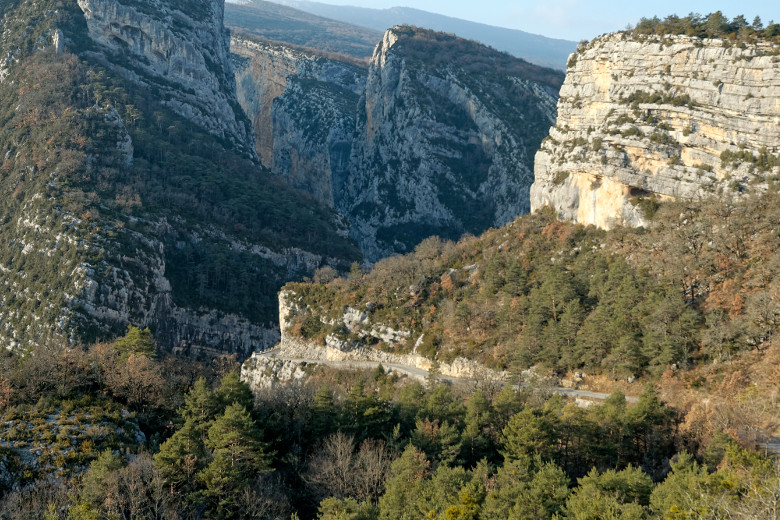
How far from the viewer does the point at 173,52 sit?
13588 centimetres

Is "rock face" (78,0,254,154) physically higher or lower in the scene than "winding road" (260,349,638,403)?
higher

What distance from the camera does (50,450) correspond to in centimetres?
3434

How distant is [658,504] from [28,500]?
28.2 m

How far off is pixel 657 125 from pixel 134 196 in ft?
235

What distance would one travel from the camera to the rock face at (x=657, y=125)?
181ft

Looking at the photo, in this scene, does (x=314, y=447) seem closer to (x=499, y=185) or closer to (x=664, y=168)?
(x=664, y=168)

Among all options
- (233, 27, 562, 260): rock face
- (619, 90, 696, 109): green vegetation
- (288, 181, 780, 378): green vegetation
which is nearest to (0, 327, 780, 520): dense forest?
(288, 181, 780, 378): green vegetation

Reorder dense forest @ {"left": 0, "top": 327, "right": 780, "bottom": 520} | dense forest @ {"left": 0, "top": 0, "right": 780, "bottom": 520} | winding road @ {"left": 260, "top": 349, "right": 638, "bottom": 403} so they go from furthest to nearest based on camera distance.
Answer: winding road @ {"left": 260, "top": 349, "right": 638, "bottom": 403}, dense forest @ {"left": 0, "top": 0, "right": 780, "bottom": 520}, dense forest @ {"left": 0, "top": 327, "right": 780, "bottom": 520}

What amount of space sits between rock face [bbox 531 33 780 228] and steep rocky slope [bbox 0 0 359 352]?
4951 cm

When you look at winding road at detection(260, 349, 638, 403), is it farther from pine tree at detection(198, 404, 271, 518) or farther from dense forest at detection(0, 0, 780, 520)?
pine tree at detection(198, 404, 271, 518)

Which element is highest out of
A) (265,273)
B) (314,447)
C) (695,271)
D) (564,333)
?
(695,271)

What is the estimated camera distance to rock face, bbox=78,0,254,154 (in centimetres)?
12912

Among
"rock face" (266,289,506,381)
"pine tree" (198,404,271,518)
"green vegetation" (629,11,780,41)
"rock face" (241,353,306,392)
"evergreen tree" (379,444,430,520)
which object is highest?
"green vegetation" (629,11,780,41)

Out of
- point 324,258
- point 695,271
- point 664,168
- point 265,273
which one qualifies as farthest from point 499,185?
point 695,271
